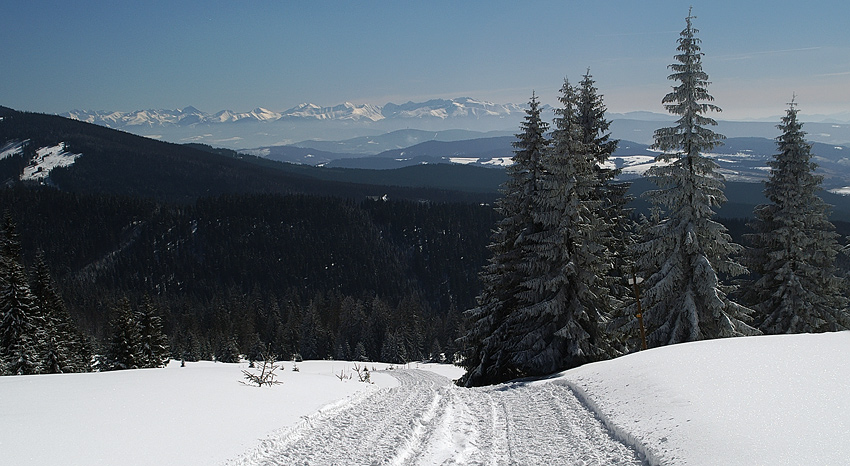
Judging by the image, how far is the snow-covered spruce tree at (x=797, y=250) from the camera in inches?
850

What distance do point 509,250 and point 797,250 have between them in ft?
41.5

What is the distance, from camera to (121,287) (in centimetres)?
15850

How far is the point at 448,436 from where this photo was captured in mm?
8656

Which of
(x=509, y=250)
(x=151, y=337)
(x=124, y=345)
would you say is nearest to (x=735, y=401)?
(x=509, y=250)

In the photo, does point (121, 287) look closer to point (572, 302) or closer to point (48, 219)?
point (48, 219)

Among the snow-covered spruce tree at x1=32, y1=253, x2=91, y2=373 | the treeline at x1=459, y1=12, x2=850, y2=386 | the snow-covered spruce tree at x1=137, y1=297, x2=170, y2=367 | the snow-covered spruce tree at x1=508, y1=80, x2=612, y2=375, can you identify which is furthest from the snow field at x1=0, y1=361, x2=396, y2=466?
the snow-covered spruce tree at x1=137, y1=297, x2=170, y2=367

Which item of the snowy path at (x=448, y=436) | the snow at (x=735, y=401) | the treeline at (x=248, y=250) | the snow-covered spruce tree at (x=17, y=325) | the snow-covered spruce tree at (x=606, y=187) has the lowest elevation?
the treeline at (x=248, y=250)

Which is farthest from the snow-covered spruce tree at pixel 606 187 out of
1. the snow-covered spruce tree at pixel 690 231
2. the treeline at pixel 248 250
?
the treeline at pixel 248 250

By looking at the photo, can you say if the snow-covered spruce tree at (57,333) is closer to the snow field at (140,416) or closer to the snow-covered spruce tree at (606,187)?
the snow field at (140,416)

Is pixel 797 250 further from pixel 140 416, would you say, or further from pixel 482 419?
pixel 140 416

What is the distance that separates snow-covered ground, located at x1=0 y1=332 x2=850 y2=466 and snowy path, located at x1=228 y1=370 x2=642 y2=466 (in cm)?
4

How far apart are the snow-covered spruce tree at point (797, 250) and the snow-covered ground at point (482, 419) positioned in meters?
11.5

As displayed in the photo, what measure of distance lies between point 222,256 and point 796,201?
17900 centimetres

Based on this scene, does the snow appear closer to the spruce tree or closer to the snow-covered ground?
the snow-covered ground
